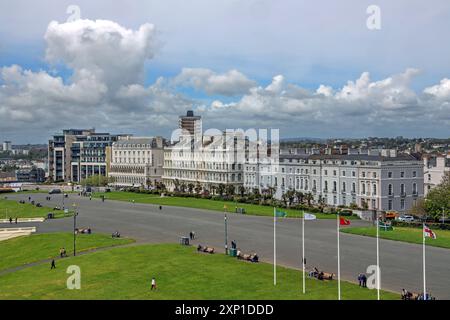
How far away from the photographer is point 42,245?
5900 centimetres

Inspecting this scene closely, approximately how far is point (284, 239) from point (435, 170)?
150 ft

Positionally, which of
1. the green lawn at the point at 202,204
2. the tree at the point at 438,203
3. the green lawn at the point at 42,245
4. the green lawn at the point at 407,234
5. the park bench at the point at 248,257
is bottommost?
the green lawn at the point at 42,245

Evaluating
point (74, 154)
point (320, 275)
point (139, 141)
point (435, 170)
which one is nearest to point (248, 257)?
point (320, 275)

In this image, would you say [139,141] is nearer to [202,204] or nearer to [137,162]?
[137,162]

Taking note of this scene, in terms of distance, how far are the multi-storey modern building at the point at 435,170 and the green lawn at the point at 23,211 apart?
58401 mm

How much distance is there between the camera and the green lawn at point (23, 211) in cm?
8838

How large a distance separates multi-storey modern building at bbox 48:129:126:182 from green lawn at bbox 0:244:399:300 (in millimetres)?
135795

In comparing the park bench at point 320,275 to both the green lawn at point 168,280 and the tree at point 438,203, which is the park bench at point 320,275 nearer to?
the green lawn at point 168,280

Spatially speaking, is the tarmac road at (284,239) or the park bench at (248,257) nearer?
the tarmac road at (284,239)

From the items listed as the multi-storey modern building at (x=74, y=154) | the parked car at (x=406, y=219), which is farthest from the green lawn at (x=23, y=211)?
the multi-storey modern building at (x=74, y=154)

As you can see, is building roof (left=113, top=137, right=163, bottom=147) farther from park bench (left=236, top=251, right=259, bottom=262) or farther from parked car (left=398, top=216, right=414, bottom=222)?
park bench (left=236, top=251, right=259, bottom=262)

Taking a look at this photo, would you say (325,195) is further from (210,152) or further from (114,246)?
(114,246)

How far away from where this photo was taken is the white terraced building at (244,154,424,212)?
83.6 metres
